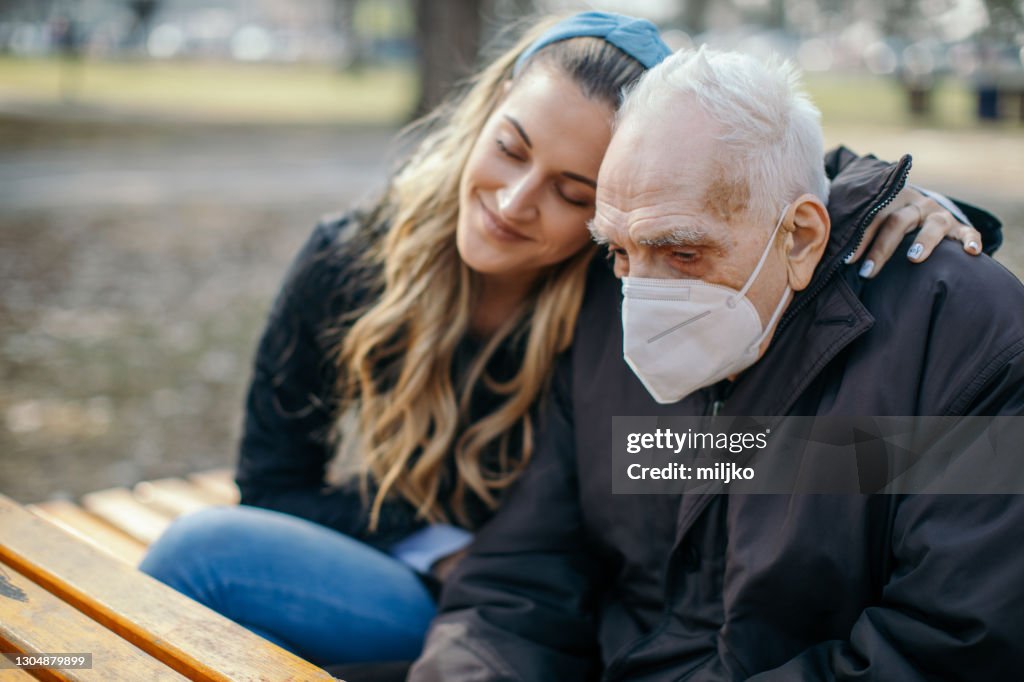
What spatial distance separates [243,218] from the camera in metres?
11.4

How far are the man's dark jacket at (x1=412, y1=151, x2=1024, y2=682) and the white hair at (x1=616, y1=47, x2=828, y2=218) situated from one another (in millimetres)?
116

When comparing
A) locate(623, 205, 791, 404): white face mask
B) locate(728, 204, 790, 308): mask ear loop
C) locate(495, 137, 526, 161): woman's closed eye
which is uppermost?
locate(495, 137, 526, 161): woman's closed eye

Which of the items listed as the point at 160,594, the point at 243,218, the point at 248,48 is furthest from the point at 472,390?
the point at 248,48

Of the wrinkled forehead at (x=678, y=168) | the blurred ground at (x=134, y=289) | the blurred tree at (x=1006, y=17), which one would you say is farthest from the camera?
the blurred tree at (x=1006, y=17)

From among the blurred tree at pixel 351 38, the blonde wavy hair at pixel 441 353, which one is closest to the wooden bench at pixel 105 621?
the blonde wavy hair at pixel 441 353

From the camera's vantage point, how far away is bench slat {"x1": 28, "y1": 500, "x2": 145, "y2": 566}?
313 centimetres

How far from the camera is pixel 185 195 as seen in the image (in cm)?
1232

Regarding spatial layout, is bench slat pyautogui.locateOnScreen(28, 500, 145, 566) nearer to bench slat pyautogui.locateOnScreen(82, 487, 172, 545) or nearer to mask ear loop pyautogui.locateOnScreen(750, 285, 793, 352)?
bench slat pyautogui.locateOnScreen(82, 487, 172, 545)

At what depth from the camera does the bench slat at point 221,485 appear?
3705 mm

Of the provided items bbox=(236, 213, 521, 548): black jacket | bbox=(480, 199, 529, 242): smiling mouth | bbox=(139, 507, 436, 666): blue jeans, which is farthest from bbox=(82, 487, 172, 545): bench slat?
bbox=(480, 199, 529, 242): smiling mouth

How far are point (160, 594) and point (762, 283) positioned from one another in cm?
127

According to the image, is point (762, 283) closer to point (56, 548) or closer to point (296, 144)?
point (56, 548)

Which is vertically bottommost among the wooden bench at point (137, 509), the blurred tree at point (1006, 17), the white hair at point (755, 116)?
the blurred tree at point (1006, 17)

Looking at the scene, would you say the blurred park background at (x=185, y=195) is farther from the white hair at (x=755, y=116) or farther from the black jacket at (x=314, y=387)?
the white hair at (x=755, y=116)
